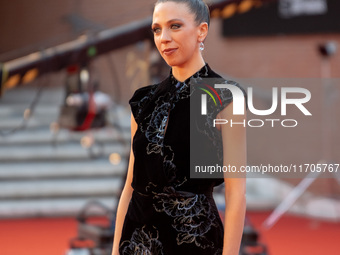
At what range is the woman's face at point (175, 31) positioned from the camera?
1.29 meters

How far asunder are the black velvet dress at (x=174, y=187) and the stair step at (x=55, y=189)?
5.72m

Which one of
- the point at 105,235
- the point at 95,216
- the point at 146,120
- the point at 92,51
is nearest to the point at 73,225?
the point at 95,216

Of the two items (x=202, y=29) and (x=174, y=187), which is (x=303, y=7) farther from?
(x=174, y=187)

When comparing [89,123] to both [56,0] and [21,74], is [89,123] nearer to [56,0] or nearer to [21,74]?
[21,74]

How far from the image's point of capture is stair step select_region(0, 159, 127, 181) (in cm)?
732

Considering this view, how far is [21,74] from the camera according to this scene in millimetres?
2766

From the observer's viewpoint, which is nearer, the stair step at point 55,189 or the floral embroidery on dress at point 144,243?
the floral embroidery on dress at point 144,243

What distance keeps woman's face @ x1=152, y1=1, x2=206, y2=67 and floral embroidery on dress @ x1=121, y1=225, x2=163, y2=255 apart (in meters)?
0.35

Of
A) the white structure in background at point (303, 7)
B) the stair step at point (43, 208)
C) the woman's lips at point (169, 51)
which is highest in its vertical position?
the white structure in background at point (303, 7)

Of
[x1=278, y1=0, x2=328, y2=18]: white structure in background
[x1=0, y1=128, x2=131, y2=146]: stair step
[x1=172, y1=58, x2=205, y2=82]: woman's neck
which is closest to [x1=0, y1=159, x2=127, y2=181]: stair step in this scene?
[x1=0, y1=128, x2=131, y2=146]: stair step

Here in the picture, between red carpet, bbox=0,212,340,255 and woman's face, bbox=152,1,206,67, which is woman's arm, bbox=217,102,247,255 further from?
red carpet, bbox=0,212,340,255

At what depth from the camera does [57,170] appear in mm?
7406

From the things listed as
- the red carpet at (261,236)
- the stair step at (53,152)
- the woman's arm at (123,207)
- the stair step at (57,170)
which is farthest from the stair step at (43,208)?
the woman's arm at (123,207)

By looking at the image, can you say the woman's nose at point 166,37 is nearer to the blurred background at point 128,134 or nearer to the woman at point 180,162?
the woman at point 180,162
